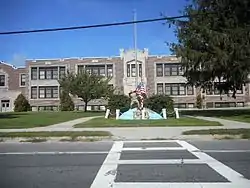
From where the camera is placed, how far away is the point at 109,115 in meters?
36.6

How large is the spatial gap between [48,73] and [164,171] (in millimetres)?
73296

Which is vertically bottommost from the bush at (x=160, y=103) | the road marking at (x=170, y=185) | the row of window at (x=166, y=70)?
the road marking at (x=170, y=185)

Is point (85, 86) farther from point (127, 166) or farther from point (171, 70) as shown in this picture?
point (127, 166)

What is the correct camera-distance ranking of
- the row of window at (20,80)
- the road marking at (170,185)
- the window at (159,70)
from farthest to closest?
the row of window at (20,80) → the window at (159,70) → the road marking at (170,185)

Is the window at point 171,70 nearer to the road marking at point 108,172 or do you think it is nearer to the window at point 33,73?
the window at point 33,73

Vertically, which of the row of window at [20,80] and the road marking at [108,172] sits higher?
the row of window at [20,80]

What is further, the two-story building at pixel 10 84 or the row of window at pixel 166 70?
the two-story building at pixel 10 84

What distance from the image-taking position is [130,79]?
78062mm

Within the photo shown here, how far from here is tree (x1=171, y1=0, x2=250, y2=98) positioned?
3294 cm

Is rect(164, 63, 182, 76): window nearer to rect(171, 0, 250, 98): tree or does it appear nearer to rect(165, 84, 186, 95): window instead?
rect(165, 84, 186, 95): window


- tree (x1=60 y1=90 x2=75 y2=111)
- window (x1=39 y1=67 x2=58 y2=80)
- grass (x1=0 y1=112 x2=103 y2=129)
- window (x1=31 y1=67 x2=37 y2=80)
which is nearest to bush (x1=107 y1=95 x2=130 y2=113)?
grass (x1=0 y1=112 x2=103 y2=129)

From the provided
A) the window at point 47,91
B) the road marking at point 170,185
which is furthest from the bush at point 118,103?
the window at point 47,91

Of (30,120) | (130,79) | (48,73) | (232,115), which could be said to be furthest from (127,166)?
(48,73)

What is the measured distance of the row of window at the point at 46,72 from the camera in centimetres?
8075
